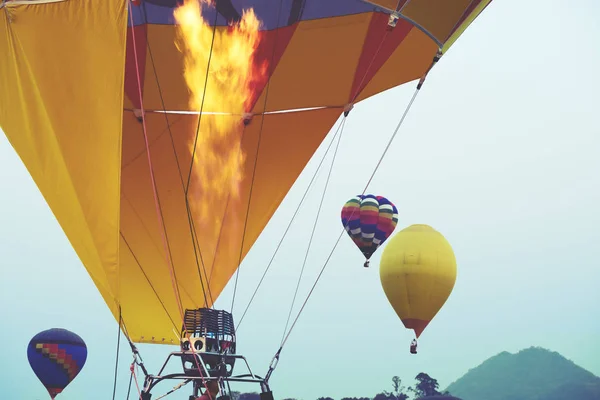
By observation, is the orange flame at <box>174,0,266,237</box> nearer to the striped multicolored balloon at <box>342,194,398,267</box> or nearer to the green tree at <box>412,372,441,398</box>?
the striped multicolored balloon at <box>342,194,398,267</box>

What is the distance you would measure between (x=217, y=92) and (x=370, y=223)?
1174cm

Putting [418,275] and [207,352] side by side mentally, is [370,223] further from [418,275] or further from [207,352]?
[207,352]

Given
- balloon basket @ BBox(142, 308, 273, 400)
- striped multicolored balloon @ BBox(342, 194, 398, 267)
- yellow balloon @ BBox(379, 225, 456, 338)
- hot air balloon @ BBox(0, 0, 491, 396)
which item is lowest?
balloon basket @ BBox(142, 308, 273, 400)

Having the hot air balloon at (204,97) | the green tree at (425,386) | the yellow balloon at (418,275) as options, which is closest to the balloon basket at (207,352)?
the hot air balloon at (204,97)

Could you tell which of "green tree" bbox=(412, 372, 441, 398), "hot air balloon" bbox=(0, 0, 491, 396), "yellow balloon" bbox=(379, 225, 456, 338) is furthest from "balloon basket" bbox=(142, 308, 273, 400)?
"green tree" bbox=(412, 372, 441, 398)

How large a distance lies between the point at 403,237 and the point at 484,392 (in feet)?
219

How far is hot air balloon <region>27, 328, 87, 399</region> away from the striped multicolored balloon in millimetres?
8131

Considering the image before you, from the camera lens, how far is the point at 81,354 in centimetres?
2128

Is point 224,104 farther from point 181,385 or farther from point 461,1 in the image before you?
point 181,385

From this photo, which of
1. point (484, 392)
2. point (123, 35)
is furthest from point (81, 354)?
point (484, 392)

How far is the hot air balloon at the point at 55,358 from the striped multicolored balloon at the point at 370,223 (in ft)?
26.7

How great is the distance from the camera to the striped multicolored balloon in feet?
71.1

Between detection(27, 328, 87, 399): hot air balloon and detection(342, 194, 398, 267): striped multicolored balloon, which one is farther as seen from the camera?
detection(342, 194, 398, 267): striped multicolored balloon

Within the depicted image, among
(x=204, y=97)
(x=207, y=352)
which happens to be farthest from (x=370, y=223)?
(x=207, y=352)
